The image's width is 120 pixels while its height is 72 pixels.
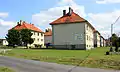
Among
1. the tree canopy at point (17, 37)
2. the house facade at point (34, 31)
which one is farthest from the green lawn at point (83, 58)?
the house facade at point (34, 31)

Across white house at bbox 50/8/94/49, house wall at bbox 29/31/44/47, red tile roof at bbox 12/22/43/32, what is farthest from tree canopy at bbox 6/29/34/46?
house wall at bbox 29/31/44/47

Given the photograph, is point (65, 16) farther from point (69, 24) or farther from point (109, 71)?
point (109, 71)

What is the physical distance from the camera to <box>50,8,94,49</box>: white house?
61906 millimetres

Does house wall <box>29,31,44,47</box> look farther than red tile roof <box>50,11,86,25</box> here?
Yes

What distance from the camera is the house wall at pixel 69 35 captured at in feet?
203

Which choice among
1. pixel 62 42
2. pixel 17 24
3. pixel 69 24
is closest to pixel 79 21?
pixel 69 24

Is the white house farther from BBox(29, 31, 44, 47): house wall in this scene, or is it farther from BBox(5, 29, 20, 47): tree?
BBox(29, 31, 44, 47): house wall

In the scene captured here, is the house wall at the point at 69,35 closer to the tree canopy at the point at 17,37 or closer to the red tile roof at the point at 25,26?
the tree canopy at the point at 17,37

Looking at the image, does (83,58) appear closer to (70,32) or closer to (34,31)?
(70,32)

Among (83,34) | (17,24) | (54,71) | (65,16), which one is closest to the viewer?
(54,71)

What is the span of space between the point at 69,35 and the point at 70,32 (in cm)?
87

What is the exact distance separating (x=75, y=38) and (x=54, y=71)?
4632 centimetres

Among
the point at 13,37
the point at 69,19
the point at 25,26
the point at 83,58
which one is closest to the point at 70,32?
the point at 69,19

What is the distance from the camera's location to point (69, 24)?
6366cm
